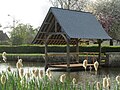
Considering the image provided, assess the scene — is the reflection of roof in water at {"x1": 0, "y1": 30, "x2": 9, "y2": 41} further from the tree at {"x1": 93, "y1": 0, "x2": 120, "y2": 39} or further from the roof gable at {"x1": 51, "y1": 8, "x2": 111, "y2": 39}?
the roof gable at {"x1": 51, "y1": 8, "x2": 111, "y2": 39}

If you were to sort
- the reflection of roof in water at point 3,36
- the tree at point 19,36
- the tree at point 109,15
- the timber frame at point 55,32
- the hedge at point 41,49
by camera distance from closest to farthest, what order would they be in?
the timber frame at point 55,32, the hedge at point 41,49, the tree at point 109,15, the tree at point 19,36, the reflection of roof in water at point 3,36

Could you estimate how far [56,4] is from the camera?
54.5m

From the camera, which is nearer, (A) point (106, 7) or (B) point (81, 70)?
(B) point (81, 70)

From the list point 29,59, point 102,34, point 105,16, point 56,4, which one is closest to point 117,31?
point 105,16

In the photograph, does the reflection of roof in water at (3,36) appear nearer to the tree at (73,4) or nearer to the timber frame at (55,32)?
the tree at (73,4)

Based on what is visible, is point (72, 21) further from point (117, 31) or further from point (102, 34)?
point (117, 31)

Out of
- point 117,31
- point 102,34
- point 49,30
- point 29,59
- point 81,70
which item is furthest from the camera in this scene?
point 117,31

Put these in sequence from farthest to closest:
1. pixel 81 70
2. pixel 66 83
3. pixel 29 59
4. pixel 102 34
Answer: pixel 29 59 → pixel 102 34 → pixel 81 70 → pixel 66 83

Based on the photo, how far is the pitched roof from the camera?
886 inches

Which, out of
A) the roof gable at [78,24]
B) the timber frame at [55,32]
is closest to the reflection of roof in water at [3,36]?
the roof gable at [78,24]

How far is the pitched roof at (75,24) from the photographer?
22516 millimetres

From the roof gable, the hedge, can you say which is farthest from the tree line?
the roof gable

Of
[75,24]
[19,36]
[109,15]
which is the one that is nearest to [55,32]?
[75,24]

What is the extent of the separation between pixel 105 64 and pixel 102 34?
2359 millimetres
